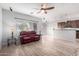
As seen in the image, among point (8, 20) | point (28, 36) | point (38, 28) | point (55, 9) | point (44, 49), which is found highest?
point (55, 9)

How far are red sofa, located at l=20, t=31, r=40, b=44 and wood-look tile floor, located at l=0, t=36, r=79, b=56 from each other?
0.11 metres

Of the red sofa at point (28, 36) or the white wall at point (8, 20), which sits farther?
the red sofa at point (28, 36)

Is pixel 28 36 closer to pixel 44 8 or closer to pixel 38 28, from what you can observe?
pixel 38 28

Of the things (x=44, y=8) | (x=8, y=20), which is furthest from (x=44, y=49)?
(x=8, y=20)

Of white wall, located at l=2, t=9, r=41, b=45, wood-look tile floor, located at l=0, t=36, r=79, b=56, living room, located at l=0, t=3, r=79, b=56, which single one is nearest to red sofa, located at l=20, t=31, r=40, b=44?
living room, located at l=0, t=3, r=79, b=56

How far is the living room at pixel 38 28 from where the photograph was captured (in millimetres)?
2205

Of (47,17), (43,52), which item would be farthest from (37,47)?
(47,17)

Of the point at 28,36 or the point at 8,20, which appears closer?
the point at 8,20

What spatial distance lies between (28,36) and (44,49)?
20.9 inches

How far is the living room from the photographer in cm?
221

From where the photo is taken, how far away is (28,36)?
2361 millimetres

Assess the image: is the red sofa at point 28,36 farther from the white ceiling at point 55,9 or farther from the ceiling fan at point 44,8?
the ceiling fan at point 44,8

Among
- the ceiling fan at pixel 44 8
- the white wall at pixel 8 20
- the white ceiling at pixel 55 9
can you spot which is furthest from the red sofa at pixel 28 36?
the ceiling fan at pixel 44 8

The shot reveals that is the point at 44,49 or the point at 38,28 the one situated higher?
the point at 38,28
